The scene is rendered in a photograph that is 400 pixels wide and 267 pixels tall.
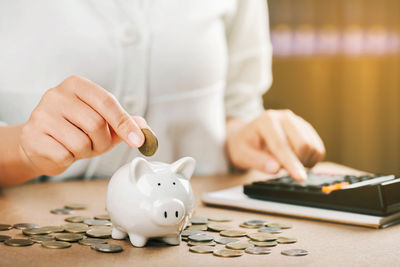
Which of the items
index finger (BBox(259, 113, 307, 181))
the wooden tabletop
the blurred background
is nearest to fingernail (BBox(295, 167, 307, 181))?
index finger (BBox(259, 113, 307, 181))

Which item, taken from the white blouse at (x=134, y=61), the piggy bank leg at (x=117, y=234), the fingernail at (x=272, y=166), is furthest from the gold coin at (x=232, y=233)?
the white blouse at (x=134, y=61)

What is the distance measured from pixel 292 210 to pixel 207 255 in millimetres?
195

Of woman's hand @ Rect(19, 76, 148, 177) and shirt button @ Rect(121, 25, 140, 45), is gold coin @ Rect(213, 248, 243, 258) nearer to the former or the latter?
woman's hand @ Rect(19, 76, 148, 177)

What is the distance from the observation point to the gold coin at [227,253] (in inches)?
21.1

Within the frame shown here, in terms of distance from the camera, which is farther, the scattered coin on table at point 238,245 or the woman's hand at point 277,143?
the woman's hand at point 277,143

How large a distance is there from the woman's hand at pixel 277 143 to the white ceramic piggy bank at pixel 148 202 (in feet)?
1.06

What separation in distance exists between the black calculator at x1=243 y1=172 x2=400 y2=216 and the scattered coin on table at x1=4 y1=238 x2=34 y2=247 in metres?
0.30

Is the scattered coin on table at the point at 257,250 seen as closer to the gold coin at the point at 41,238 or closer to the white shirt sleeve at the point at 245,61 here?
the gold coin at the point at 41,238

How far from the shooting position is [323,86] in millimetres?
2666

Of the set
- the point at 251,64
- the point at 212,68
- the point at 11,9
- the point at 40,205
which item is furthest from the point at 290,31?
the point at 40,205

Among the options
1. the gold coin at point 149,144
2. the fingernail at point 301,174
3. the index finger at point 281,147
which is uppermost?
the gold coin at point 149,144

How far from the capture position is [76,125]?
65 cm

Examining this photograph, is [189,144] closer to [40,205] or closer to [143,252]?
[40,205]

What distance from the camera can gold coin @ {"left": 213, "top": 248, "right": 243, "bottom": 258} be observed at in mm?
537
